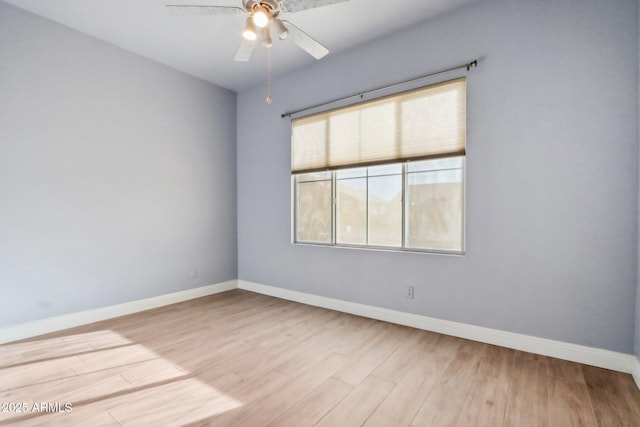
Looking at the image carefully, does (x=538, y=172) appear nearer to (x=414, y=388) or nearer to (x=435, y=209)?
(x=435, y=209)

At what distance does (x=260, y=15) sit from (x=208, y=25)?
4.55ft

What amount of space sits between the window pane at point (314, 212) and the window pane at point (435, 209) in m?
1.09

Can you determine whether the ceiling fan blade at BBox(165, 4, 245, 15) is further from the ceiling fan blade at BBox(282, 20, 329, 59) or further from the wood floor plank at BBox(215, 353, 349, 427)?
the wood floor plank at BBox(215, 353, 349, 427)

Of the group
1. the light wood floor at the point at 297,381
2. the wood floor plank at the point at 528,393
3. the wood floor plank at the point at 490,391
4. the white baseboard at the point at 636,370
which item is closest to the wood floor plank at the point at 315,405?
the light wood floor at the point at 297,381

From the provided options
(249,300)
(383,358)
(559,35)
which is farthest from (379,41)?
(249,300)

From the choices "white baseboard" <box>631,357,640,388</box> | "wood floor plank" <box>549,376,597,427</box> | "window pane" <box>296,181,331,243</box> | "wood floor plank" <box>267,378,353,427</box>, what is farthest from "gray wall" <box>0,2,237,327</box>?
"white baseboard" <box>631,357,640,388</box>

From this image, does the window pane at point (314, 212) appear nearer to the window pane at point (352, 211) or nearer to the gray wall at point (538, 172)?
the window pane at point (352, 211)

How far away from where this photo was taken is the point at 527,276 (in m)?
2.49

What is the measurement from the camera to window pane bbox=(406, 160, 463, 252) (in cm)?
289

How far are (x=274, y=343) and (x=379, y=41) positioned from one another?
3334 millimetres

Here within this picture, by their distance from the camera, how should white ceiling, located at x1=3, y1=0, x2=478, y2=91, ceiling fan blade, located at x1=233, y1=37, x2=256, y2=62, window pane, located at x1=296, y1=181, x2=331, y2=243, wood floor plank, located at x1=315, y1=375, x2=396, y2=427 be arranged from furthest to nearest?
window pane, located at x1=296, y1=181, x2=331, y2=243 < white ceiling, located at x1=3, y1=0, x2=478, y2=91 < ceiling fan blade, located at x1=233, y1=37, x2=256, y2=62 < wood floor plank, located at x1=315, y1=375, x2=396, y2=427

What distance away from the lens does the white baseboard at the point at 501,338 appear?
2.20 m

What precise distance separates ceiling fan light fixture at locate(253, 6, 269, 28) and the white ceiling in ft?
3.10

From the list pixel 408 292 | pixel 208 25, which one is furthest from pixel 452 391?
pixel 208 25
